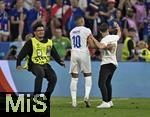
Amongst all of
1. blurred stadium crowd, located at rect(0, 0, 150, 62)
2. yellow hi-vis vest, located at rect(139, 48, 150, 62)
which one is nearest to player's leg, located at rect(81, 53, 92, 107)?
yellow hi-vis vest, located at rect(139, 48, 150, 62)

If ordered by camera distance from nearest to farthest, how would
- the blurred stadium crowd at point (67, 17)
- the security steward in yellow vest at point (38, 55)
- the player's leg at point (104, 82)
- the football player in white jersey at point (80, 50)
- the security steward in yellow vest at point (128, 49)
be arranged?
the security steward in yellow vest at point (38, 55) → the player's leg at point (104, 82) → the football player in white jersey at point (80, 50) → the security steward in yellow vest at point (128, 49) → the blurred stadium crowd at point (67, 17)

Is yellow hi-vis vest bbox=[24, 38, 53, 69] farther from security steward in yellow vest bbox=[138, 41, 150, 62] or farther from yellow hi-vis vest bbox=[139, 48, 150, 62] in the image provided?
yellow hi-vis vest bbox=[139, 48, 150, 62]

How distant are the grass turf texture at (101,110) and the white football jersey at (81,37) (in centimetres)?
157

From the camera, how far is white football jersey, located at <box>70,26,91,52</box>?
54.2 ft

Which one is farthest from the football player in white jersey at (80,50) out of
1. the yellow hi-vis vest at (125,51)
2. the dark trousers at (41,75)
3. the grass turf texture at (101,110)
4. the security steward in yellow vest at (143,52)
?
the yellow hi-vis vest at (125,51)

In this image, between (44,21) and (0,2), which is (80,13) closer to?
(44,21)

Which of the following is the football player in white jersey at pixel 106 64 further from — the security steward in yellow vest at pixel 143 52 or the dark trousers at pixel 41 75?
the security steward in yellow vest at pixel 143 52

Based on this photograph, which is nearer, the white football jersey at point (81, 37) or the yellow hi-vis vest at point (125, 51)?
the white football jersey at point (81, 37)

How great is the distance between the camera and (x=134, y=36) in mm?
23016

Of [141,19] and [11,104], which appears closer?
[11,104]

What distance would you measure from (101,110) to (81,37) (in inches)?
83.1

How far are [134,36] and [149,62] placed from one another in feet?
7.95

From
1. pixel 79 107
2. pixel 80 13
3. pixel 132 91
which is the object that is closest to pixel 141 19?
pixel 80 13

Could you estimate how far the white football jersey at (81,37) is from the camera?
16.5 metres
